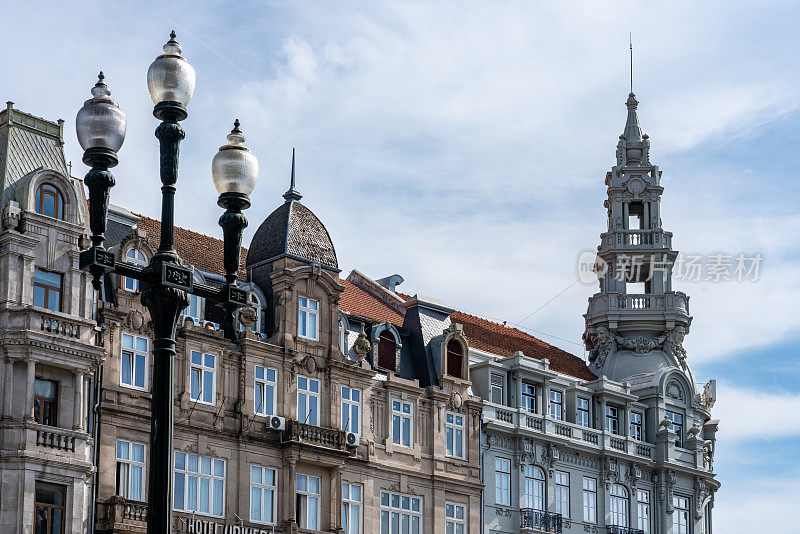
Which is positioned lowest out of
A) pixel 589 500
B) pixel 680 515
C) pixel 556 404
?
pixel 680 515

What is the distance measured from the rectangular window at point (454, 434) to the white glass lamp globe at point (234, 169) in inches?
1342

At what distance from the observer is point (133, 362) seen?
147ft

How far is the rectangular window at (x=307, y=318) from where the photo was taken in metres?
50.2

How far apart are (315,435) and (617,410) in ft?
60.3

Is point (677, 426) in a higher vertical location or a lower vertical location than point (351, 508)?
higher

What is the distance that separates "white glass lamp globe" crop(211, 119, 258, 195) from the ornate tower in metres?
45.5

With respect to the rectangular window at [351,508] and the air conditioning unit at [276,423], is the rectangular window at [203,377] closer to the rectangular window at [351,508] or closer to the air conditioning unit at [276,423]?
the air conditioning unit at [276,423]

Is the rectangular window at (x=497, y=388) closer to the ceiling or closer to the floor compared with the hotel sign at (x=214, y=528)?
closer to the ceiling

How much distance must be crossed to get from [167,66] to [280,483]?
29.3 meters

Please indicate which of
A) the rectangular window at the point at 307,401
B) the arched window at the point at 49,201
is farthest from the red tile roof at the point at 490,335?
the arched window at the point at 49,201

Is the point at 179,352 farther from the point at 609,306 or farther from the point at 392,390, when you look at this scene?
the point at 609,306

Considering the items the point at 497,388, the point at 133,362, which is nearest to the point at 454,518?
the point at 497,388

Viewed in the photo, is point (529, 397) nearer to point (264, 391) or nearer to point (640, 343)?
point (640, 343)

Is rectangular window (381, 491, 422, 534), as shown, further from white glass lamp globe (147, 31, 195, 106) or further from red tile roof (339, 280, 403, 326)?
white glass lamp globe (147, 31, 195, 106)
